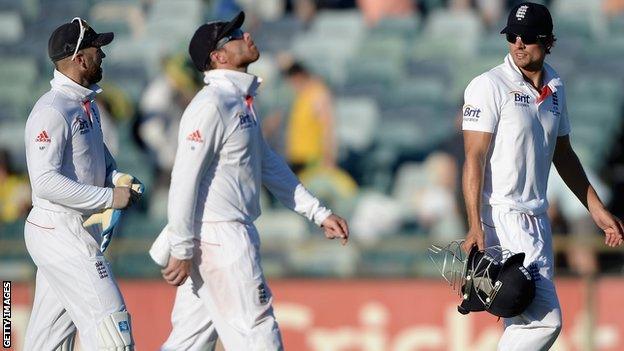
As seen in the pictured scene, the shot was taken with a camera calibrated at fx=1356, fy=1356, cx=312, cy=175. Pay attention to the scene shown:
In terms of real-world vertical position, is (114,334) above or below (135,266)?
above

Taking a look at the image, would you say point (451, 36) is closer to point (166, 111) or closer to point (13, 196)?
point (166, 111)

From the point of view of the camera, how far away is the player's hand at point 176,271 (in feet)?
21.7

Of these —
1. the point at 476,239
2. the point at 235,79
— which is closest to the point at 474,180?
the point at 476,239

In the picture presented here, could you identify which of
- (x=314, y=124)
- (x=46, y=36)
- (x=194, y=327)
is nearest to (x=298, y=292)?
(x=314, y=124)

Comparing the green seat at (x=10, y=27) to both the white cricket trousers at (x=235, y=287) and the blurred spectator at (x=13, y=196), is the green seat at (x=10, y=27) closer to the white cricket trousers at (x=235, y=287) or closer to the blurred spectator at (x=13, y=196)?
the blurred spectator at (x=13, y=196)

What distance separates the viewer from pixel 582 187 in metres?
7.62

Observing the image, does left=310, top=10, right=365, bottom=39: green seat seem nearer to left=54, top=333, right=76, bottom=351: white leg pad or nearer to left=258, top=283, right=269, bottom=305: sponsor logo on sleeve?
left=54, top=333, right=76, bottom=351: white leg pad

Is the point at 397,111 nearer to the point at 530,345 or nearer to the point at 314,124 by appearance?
the point at 314,124

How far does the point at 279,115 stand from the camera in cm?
1452

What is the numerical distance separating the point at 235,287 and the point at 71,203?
39.5 inches

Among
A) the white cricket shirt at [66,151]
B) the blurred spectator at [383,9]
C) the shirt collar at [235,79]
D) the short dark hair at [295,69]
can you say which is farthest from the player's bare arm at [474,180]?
the blurred spectator at [383,9]

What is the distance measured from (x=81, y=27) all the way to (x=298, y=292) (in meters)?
4.58

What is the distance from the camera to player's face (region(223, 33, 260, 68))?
22.6 ft

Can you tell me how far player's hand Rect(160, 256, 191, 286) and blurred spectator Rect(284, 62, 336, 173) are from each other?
24.3ft
